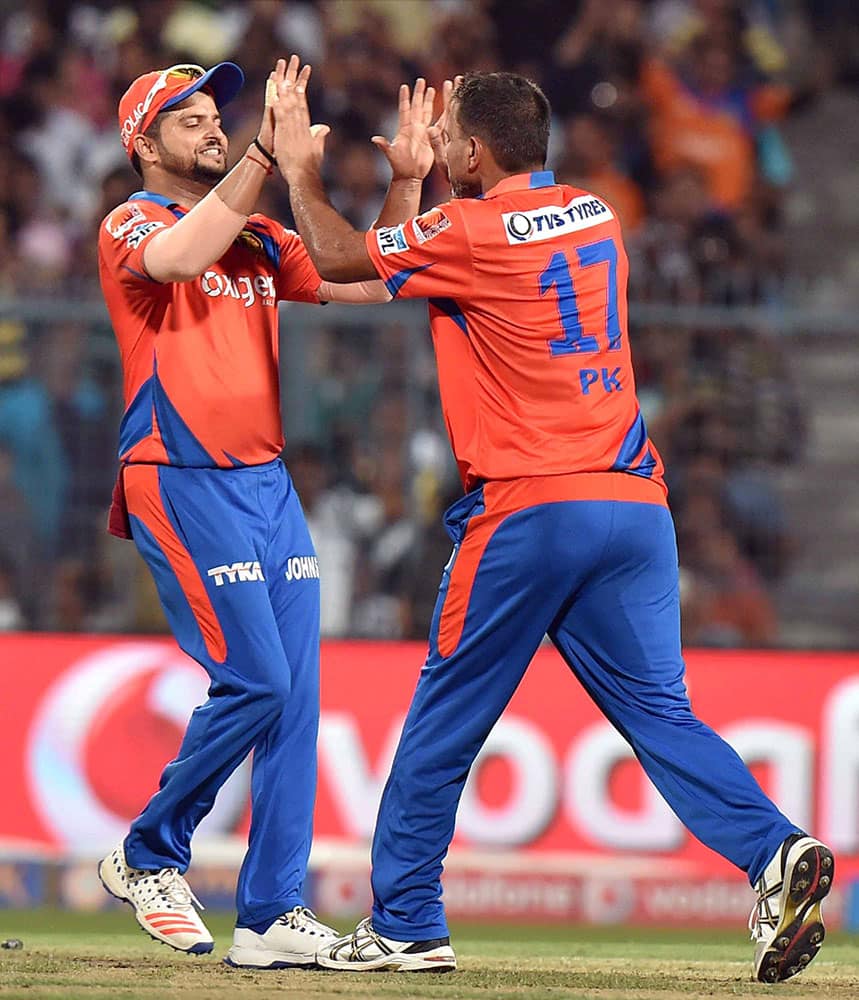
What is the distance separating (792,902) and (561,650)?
990mm

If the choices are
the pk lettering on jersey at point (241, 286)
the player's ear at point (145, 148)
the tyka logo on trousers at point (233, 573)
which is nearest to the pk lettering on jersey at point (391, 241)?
the pk lettering on jersey at point (241, 286)

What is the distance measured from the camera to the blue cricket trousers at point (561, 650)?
5.44 m

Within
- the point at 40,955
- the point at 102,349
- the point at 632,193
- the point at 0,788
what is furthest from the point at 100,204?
the point at 40,955

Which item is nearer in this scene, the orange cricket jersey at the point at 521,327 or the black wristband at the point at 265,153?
the orange cricket jersey at the point at 521,327

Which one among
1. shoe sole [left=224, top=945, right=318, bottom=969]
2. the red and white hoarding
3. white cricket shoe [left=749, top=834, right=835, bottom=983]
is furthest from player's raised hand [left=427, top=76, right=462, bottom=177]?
the red and white hoarding

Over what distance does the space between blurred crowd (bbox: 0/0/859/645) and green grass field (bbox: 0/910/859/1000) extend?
8.52 ft

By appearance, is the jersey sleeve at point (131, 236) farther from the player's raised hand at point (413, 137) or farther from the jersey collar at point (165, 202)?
the player's raised hand at point (413, 137)

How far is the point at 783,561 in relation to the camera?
32.4 ft

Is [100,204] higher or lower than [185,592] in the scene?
higher

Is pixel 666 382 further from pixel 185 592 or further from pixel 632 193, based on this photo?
pixel 185 592

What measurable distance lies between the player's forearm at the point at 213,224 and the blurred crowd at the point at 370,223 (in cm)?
409

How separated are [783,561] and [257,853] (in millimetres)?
4745

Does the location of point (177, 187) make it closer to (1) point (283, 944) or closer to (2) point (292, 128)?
(2) point (292, 128)

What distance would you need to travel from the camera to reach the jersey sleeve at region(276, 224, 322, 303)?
6.20 m
